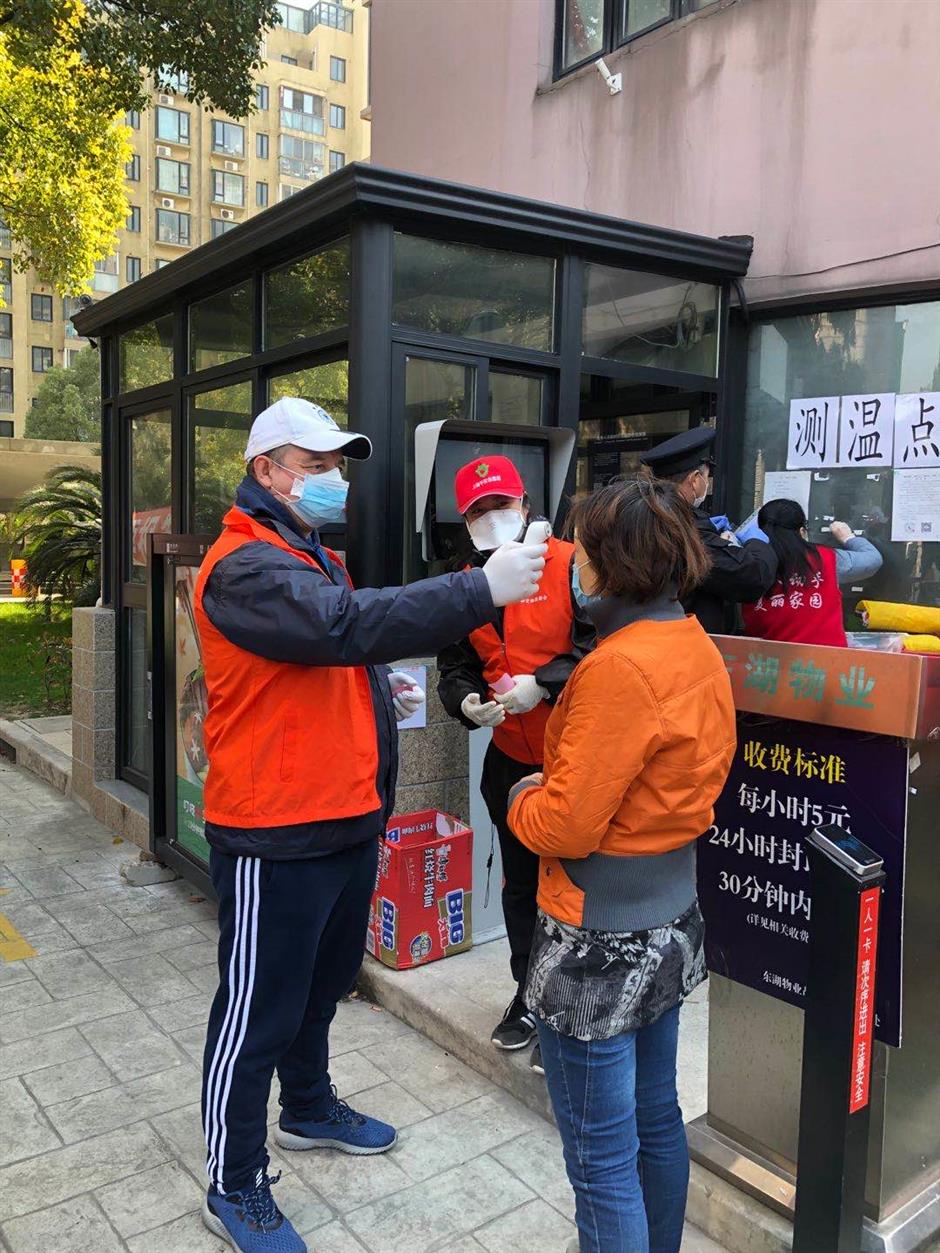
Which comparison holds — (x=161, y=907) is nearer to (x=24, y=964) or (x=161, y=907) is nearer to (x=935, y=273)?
(x=24, y=964)

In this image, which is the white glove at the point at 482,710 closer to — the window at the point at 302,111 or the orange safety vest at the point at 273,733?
the orange safety vest at the point at 273,733

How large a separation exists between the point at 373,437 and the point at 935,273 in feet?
8.68

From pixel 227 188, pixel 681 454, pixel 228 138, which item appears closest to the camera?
pixel 681 454

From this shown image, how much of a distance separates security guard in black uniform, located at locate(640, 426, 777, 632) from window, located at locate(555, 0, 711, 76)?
351cm

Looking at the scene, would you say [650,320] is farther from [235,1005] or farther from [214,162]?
[214,162]

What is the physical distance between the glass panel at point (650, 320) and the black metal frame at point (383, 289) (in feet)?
0.23

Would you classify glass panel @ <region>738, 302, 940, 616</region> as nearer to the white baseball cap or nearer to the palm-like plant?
the white baseball cap

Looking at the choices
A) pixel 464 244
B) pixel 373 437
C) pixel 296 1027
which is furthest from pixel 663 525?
pixel 464 244

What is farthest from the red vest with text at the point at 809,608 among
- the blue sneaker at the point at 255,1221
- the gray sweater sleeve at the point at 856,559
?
the blue sneaker at the point at 255,1221

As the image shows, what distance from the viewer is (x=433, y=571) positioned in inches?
171

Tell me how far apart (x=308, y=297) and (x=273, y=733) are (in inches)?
106

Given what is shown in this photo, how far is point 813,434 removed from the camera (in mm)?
5035

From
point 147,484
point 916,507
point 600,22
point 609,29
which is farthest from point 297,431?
point 600,22

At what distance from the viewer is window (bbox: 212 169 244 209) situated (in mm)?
61312
